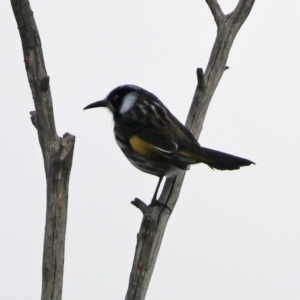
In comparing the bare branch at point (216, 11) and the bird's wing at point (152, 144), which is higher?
the bare branch at point (216, 11)

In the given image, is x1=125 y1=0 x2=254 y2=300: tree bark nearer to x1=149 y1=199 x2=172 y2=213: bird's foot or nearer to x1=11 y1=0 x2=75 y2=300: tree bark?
x1=149 y1=199 x2=172 y2=213: bird's foot

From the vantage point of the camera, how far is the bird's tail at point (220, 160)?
5.07 metres

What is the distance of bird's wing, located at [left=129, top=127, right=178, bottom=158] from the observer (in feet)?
17.7

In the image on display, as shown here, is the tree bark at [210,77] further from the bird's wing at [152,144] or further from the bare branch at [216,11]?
the bird's wing at [152,144]

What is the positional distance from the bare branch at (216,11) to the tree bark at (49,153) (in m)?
1.71

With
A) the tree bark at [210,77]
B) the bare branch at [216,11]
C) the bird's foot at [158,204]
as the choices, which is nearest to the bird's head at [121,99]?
the tree bark at [210,77]

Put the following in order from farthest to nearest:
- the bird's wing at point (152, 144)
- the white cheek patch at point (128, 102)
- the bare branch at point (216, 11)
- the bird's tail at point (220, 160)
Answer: the white cheek patch at point (128, 102)
the bare branch at point (216, 11)
the bird's wing at point (152, 144)
the bird's tail at point (220, 160)

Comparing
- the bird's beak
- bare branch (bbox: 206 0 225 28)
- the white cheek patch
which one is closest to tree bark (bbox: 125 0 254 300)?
Answer: bare branch (bbox: 206 0 225 28)

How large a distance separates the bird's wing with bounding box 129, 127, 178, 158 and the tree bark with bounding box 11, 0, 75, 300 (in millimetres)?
1095

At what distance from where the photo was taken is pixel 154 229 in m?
4.45

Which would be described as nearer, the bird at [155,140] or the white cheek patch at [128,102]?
the bird at [155,140]

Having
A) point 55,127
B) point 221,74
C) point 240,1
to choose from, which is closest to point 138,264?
point 55,127

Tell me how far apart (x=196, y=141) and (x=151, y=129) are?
1.20ft

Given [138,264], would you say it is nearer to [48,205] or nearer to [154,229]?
[154,229]
